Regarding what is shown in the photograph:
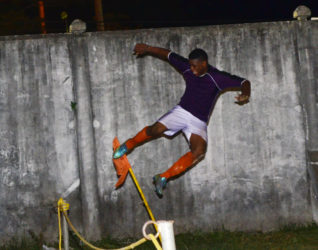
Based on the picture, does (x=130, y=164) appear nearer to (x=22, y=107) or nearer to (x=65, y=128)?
(x=65, y=128)

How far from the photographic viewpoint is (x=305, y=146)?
8.49 meters

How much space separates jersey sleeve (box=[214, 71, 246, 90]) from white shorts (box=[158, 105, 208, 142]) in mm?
758

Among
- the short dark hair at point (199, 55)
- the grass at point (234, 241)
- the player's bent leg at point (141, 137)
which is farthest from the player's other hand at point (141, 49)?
the grass at point (234, 241)

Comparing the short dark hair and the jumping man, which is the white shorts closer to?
the jumping man

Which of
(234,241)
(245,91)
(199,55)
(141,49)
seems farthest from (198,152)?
(141,49)

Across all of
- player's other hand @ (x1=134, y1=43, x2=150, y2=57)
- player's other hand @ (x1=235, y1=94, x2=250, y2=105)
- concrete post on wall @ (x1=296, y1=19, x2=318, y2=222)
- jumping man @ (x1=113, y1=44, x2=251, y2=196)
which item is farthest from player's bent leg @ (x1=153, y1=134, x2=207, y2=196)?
concrete post on wall @ (x1=296, y1=19, x2=318, y2=222)

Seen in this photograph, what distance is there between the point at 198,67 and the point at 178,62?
367 mm

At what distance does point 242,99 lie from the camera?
8391 millimetres

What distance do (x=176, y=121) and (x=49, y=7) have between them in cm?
1342

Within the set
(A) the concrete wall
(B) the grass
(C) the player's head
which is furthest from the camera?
(C) the player's head

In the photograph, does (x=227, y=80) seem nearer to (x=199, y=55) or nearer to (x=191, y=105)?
(x=199, y=55)

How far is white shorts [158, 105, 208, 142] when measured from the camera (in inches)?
328

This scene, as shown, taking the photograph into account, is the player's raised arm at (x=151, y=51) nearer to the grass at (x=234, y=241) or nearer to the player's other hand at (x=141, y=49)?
the player's other hand at (x=141, y=49)

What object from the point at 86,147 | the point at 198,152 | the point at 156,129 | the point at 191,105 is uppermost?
the point at 191,105
